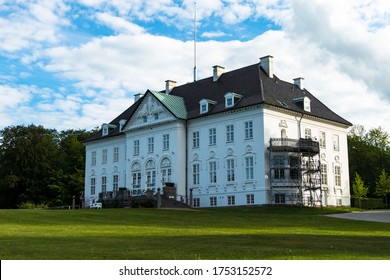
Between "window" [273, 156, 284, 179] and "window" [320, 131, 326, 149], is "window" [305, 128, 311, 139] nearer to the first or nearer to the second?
"window" [320, 131, 326, 149]

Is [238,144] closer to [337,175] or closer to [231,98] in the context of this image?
[231,98]

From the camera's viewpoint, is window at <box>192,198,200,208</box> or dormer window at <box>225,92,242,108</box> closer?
dormer window at <box>225,92,242,108</box>

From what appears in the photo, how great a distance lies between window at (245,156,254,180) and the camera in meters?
46.2

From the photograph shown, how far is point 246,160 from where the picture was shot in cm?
4675

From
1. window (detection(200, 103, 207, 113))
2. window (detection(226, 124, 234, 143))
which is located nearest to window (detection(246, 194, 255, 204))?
window (detection(226, 124, 234, 143))

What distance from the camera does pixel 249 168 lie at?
4641cm

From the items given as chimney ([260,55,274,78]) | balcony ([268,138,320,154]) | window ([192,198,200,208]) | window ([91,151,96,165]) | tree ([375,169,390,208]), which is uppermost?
chimney ([260,55,274,78])

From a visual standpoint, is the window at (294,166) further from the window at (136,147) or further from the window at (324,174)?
the window at (136,147)

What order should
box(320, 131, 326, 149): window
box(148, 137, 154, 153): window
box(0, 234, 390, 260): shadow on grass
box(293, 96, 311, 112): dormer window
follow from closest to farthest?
box(0, 234, 390, 260): shadow on grass, box(293, 96, 311, 112): dormer window, box(320, 131, 326, 149): window, box(148, 137, 154, 153): window

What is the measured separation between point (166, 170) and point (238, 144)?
8.26 metres

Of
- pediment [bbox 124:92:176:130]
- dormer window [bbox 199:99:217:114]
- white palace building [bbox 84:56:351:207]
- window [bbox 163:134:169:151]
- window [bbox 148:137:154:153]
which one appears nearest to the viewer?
white palace building [bbox 84:56:351:207]

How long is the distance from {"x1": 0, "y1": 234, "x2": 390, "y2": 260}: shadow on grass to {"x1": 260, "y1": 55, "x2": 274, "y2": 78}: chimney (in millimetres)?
34401

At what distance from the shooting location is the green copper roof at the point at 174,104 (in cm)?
5191
